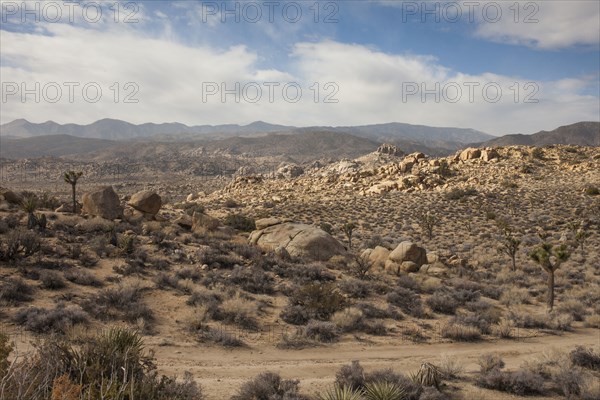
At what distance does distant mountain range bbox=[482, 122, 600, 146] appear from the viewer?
488 ft

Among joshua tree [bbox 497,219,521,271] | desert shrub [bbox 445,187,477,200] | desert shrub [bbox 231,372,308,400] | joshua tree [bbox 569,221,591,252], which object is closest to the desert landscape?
desert shrub [bbox 231,372,308,400]

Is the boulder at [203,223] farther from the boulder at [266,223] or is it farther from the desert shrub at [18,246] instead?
the desert shrub at [18,246]

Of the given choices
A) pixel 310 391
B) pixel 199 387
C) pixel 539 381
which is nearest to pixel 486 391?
pixel 539 381

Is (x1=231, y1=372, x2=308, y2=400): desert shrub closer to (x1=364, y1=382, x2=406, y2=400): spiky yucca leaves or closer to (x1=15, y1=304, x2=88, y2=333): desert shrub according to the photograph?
(x1=364, y1=382, x2=406, y2=400): spiky yucca leaves

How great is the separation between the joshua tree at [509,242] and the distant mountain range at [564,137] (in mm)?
134234

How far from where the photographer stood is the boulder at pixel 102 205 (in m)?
20.3

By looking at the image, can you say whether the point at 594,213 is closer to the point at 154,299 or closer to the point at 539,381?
the point at 539,381

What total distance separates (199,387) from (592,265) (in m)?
22.3

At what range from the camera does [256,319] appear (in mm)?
11281

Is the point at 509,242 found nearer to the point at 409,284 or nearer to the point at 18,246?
the point at 409,284

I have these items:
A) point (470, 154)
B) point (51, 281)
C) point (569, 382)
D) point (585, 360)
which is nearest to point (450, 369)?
point (569, 382)

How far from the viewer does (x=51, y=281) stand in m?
11.6

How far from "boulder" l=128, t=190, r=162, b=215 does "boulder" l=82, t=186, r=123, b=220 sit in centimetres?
163

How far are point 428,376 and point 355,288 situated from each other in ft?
21.2
